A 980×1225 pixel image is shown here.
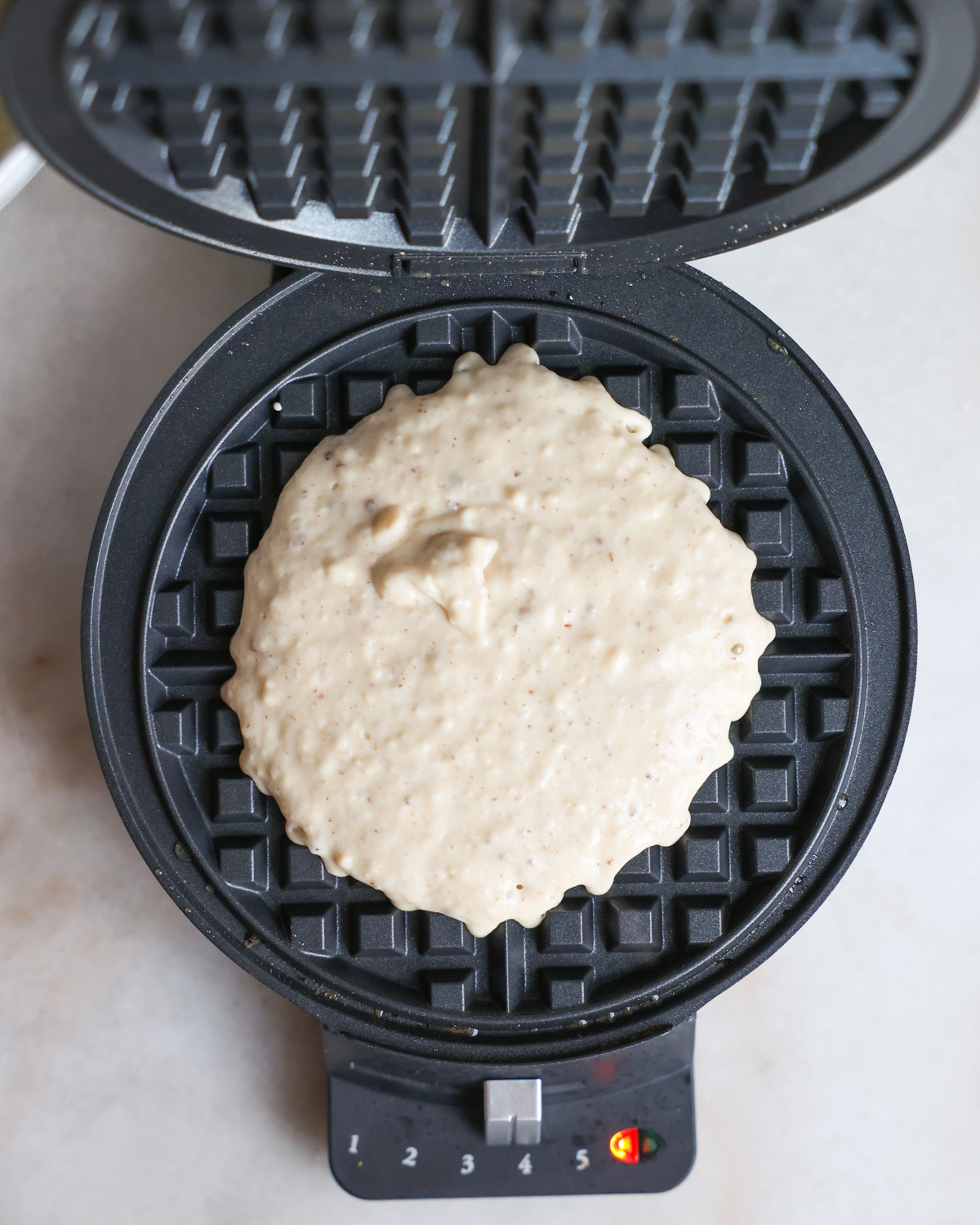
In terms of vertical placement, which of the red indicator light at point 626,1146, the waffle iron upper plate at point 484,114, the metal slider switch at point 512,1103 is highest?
the waffle iron upper plate at point 484,114

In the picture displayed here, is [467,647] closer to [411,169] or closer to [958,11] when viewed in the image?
[411,169]

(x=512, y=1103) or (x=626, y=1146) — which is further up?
(x=512, y=1103)

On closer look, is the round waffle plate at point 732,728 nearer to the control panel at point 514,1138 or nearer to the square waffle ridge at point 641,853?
the square waffle ridge at point 641,853

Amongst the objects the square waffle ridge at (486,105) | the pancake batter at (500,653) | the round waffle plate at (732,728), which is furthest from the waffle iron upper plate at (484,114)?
the pancake batter at (500,653)

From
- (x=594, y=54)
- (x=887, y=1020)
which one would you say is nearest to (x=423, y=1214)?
(x=887, y=1020)

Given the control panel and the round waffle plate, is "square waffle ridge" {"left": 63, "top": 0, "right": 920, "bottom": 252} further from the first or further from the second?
the control panel

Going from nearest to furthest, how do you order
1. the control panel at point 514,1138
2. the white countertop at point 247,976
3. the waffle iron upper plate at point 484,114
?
the waffle iron upper plate at point 484,114 → the control panel at point 514,1138 → the white countertop at point 247,976

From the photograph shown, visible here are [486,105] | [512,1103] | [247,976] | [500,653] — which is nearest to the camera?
[486,105]

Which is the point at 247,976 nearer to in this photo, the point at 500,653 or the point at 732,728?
the point at 500,653

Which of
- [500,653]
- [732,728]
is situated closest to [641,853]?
[732,728]
